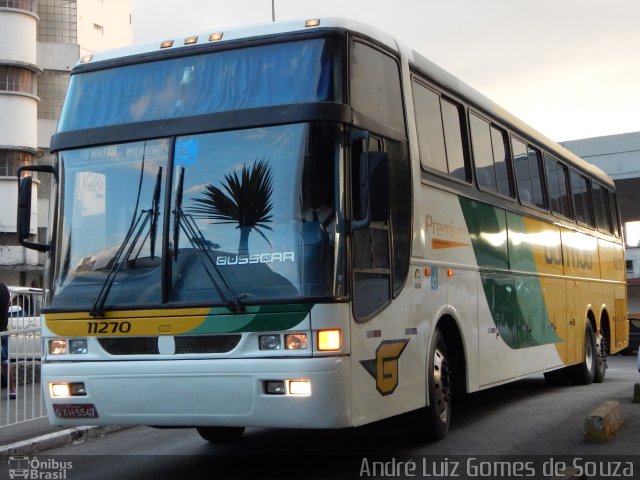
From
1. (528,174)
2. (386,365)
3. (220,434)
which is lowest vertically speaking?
(220,434)

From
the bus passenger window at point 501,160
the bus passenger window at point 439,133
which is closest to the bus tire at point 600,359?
the bus passenger window at point 501,160

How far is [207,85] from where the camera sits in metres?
7.63

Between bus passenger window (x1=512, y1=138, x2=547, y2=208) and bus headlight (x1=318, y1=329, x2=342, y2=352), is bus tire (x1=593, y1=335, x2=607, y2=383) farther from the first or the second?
bus headlight (x1=318, y1=329, x2=342, y2=352)

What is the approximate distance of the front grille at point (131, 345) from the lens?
7234 millimetres

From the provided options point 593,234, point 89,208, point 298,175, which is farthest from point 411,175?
point 593,234

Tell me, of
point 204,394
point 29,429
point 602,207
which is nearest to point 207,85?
point 204,394

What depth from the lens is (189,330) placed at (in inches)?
279

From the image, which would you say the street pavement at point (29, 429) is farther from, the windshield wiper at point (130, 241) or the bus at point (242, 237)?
the windshield wiper at point (130, 241)

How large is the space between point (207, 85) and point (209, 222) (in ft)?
3.86

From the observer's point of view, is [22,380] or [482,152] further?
[482,152]

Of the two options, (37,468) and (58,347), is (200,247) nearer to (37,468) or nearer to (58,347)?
(58,347)

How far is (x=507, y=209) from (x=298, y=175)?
507cm

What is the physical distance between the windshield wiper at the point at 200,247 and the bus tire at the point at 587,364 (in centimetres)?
964

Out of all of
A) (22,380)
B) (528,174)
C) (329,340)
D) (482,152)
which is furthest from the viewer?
(528,174)
